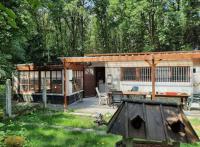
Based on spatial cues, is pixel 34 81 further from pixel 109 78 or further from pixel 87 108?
pixel 109 78

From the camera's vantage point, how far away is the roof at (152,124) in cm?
414

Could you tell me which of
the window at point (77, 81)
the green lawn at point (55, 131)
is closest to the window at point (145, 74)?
the window at point (77, 81)

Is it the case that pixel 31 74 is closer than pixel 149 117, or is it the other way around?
pixel 149 117

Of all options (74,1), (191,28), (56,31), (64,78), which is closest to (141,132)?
(64,78)

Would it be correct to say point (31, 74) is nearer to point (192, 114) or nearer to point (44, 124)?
point (44, 124)

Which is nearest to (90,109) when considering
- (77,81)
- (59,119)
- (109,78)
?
(59,119)

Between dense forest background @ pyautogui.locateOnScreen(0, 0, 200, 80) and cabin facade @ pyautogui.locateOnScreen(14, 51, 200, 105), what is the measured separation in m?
3.35

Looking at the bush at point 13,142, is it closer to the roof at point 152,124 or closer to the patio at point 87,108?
the roof at point 152,124

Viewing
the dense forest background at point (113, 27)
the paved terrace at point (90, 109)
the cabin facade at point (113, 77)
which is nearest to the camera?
the paved terrace at point (90, 109)

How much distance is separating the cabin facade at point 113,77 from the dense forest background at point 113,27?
335cm

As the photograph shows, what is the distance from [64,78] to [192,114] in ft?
24.3

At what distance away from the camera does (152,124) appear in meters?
4.20

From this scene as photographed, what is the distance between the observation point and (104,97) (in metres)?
18.5

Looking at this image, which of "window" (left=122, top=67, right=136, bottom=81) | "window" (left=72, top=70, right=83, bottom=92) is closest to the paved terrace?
"window" (left=72, top=70, right=83, bottom=92)
